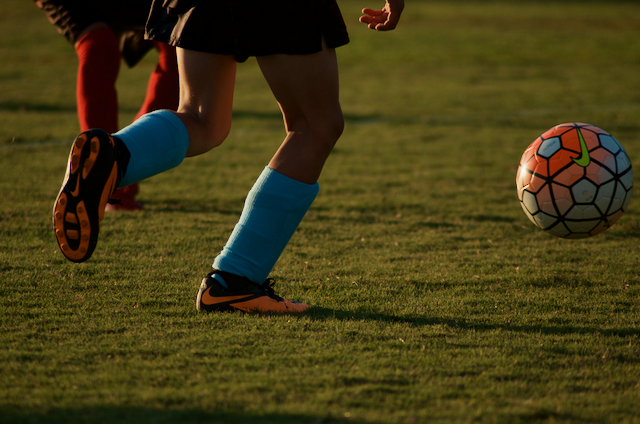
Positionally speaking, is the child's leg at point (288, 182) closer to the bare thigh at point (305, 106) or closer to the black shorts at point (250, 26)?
the bare thigh at point (305, 106)

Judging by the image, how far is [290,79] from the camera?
85.6 inches

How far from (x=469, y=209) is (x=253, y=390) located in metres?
2.81

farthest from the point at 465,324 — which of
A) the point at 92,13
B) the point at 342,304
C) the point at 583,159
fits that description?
the point at 92,13

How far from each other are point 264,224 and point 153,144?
468 millimetres

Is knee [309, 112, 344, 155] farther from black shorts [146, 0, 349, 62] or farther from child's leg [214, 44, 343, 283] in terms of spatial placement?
black shorts [146, 0, 349, 62]

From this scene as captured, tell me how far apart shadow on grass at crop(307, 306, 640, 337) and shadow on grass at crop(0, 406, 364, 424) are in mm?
770

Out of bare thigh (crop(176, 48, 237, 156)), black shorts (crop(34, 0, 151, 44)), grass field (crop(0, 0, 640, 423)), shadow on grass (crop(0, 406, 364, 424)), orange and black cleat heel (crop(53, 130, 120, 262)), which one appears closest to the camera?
shadow on grass (crop(0, 406, 364, 424))

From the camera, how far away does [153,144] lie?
6.91ft

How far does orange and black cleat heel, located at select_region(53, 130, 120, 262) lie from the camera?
1.96 meters

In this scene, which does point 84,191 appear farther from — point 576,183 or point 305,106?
point 576,183

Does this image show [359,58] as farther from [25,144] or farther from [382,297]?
[382,297]

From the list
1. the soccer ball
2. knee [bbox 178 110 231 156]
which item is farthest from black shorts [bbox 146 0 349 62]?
the soccer ball

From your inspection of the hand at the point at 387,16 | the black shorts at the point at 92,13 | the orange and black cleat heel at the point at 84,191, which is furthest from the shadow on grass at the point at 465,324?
the black shorts at the point at 92,13

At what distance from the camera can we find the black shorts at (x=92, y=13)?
3764 millimetres
